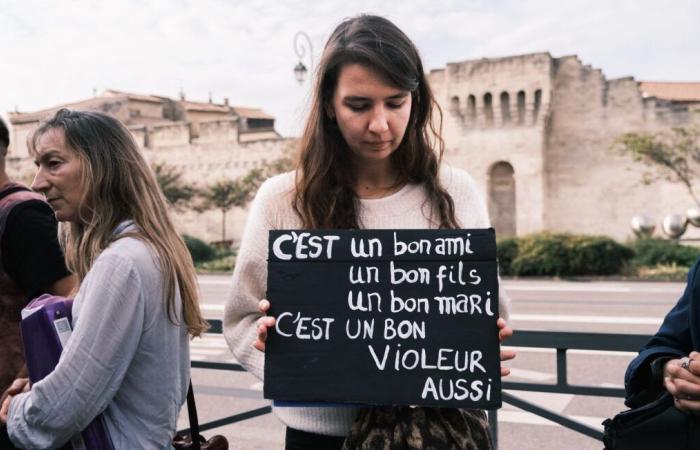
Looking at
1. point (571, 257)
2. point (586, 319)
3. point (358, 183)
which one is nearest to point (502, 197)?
point (571, 257)

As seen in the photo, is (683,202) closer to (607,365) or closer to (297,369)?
(607,365)

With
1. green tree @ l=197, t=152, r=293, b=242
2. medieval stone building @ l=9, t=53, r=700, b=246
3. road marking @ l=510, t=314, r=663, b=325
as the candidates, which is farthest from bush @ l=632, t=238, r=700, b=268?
green tree @ l=197, t=152, r=293, b=242

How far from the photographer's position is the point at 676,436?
175 centimetres

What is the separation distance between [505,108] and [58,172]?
33216mm

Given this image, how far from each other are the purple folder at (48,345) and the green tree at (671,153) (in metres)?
27.7

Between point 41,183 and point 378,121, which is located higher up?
point 378,121

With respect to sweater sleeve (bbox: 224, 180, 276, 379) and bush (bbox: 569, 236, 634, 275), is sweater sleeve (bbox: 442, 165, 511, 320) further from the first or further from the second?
bush (bbox: 569, 236, 634, 275)

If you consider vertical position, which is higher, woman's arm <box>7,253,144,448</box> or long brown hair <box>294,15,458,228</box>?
long brown hair <box>294,15,458,228</box>

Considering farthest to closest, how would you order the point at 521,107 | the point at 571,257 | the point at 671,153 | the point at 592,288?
the point at 521,107 → the point at 671,153 → the point at 571,257 → the point at 592,288

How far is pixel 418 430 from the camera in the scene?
1715mm

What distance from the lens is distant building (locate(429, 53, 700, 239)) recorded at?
103 feet

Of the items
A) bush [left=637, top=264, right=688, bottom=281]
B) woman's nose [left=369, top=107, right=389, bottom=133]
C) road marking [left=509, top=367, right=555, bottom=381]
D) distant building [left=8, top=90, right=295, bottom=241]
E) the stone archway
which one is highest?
distant building [left=8, top=90, right=295, bottom=241]

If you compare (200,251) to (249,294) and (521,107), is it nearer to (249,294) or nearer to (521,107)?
(521,107)

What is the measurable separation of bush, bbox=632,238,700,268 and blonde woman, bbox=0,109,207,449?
21.3 m
